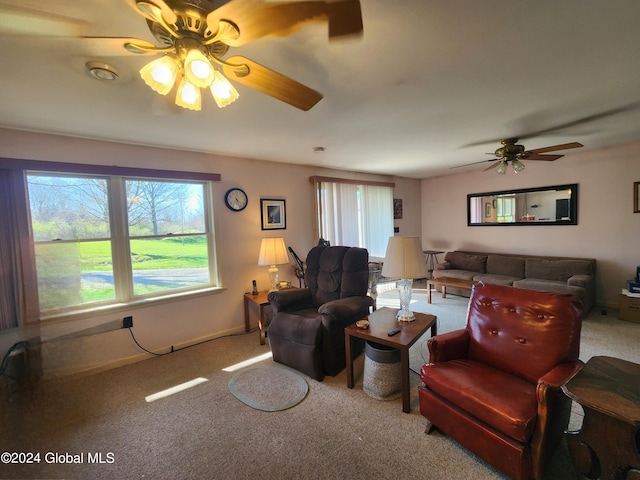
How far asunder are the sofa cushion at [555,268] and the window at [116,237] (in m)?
4.71

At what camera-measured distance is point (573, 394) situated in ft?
3.50

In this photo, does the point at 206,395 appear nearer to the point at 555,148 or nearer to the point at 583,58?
the point at 583,58

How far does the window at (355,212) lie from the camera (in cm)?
433

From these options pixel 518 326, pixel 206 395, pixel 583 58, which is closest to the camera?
pixel 583 58

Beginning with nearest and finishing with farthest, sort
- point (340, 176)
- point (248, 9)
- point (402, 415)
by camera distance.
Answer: point (248, 9) → point (402, 415) → point (340, 176)

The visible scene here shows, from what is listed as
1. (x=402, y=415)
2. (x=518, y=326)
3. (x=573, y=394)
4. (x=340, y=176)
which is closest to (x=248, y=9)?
(x=573, y=394)

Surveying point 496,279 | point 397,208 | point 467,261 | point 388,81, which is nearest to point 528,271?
point 496,279

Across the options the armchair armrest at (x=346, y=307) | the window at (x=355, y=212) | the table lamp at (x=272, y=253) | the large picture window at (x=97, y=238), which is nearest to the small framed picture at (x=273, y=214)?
the table lamp at (x=272, y=253)

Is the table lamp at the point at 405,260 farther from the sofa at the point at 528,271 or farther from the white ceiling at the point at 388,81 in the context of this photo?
the sofa at the point at 528,271

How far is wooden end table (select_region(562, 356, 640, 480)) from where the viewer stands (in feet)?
3.29

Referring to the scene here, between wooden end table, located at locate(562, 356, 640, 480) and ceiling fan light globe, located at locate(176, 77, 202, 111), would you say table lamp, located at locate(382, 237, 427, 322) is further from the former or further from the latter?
ceiling fan light globe, located at locate(176, 77, 202, 111)

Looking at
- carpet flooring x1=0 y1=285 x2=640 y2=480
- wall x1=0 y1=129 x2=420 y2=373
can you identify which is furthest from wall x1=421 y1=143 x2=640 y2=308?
wall x1=0 y1=129 x2=420 y2=373

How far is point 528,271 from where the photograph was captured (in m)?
4.30

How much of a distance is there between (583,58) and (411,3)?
1.20 m
